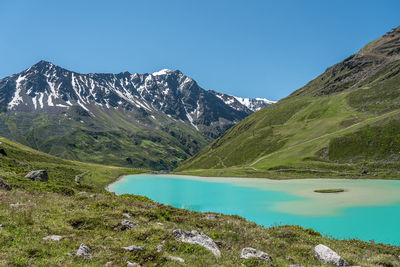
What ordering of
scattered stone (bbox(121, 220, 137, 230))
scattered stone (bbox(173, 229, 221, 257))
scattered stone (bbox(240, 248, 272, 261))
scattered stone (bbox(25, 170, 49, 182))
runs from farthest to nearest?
scattered stone (bbox(25, 170, 49, 182))
scattered stone (bbox(121, 220, 137, 230))
scattered stone (bbox(173, 229, 221, 257))
scattered stone (bbox(240, 248, 272, 261))

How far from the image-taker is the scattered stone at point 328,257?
13508mm

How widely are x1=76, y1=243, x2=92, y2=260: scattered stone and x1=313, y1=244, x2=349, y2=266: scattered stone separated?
12462 mm

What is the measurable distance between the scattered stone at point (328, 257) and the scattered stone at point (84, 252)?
40.9ft

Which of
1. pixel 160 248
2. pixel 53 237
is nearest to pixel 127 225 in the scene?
pixel 160 248

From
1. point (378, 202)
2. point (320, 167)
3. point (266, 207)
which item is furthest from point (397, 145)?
point (266, 207)

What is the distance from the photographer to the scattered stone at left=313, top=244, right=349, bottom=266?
13508mm

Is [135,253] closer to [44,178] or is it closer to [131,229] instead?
[131,229]

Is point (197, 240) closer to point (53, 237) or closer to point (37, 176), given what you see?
point (53, 237)

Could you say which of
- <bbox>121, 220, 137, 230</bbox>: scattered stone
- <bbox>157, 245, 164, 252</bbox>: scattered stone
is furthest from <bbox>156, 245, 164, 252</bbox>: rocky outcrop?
<bbox>121, 220, 137, 230</bbox>: scattered stone

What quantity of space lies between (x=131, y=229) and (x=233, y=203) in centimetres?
4461

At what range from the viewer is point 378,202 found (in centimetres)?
5066

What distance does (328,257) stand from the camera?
14.0 m

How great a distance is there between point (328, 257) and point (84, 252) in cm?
1296

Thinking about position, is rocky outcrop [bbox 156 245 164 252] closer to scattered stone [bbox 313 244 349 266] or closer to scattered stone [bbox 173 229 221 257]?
scattered stone [bbox 173 229 221 257]
